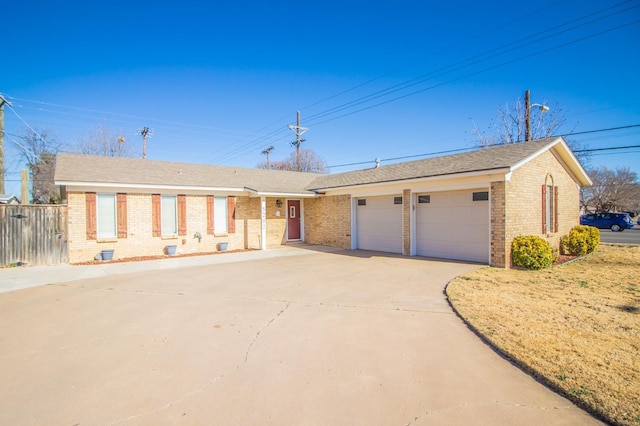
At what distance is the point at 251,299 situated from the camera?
7.05 meters

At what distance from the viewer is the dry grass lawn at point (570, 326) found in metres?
3.30

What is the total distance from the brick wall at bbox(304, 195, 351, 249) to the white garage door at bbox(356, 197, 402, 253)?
573 mm

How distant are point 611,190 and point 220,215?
49.1 meters

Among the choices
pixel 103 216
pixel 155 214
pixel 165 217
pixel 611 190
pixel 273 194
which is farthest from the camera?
pixel 611 190

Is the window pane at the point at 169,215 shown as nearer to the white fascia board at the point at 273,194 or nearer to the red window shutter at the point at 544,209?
the white fascia board at the point at 273,194

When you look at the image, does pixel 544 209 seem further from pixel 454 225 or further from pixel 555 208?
pixel 454 225

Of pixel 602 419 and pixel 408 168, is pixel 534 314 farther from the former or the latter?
pixel 408 168

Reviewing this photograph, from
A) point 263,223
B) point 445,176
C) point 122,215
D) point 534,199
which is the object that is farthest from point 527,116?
point 122,215

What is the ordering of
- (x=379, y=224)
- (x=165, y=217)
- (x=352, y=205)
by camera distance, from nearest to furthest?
(x=165, y=217)
(x=379, y=224)
(x=352, y=205)

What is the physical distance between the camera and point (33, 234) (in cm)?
1165

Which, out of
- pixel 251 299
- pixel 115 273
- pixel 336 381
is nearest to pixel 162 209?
pixel 115 273

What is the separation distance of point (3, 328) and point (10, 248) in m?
7.89

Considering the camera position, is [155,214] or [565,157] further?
[155,214]

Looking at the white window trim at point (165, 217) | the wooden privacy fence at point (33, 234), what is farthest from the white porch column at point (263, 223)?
the wooden privacy fence at point (33, 234)
